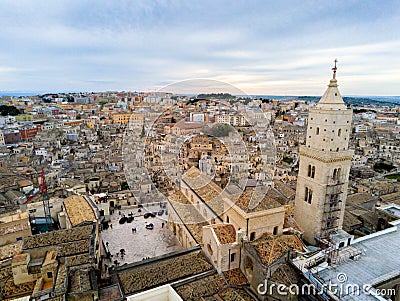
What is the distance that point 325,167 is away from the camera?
13570mm

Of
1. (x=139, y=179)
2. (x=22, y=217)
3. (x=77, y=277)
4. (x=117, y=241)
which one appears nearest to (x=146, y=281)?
(x=77, y=277)

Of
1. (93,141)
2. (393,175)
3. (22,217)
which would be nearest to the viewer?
(22,217)

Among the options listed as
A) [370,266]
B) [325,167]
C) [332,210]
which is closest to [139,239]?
[332,210]

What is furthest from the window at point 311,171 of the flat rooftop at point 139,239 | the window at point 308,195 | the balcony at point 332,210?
the flat rooftop at point 139,239

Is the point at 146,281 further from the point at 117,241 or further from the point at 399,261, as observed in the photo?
the point at 399,261

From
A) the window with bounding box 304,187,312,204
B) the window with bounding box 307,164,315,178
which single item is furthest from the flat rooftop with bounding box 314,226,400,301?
the window with bounding box 307,164,315,178

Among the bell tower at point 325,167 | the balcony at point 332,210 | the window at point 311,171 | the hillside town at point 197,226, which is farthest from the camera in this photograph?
the window at point 311,171

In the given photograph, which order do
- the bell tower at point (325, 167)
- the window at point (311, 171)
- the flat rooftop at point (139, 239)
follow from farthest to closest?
the flat rooftop at point (139, 239) → the window at point (311, 171) → the bell tower at point (325, 167)

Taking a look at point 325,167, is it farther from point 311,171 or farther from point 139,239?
point 139,239

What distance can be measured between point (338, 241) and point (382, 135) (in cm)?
5765

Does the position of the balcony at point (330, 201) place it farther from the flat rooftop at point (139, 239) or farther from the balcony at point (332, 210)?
the flat rooftop at point (139, 239)

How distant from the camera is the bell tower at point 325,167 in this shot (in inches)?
527

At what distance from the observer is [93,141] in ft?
171

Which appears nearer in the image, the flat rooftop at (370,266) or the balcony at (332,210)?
the flat rooftop at (370,266)
